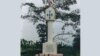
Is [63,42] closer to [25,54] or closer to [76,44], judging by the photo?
[76,44]

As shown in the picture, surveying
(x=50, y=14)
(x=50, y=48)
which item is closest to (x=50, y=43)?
(x=50, y=48)

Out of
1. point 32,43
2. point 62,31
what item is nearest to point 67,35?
point 62,31

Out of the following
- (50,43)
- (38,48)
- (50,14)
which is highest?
(50,14)

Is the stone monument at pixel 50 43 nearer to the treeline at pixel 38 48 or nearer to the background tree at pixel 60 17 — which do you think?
the treeline at pixel 38 48

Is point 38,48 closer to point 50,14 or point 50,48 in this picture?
point 50,48

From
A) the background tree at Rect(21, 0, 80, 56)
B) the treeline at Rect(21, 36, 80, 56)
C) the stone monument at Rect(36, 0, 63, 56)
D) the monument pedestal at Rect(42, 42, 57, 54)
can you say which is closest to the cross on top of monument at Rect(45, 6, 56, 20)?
the stone monument at Rect(36, 0, 63, 56)

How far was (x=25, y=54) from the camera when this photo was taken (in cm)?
1247

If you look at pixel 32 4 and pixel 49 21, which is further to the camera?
pixel 32 4

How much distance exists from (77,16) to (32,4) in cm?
186

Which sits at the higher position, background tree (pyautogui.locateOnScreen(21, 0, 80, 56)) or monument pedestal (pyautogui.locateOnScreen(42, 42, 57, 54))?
background tree (pyautogui.locateOnScreen(21, 0, 80, 56))

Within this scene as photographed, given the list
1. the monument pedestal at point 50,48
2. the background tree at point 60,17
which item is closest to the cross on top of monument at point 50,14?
the monument pedestal at point 50,48

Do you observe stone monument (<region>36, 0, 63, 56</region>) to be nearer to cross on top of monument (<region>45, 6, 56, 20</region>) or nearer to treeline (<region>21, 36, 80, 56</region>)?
cross on top of monument (<region>45, 6, 56, 20</region>)

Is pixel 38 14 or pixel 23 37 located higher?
pixel 38 14

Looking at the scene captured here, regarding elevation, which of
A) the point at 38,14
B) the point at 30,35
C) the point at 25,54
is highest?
the point at 38,14
